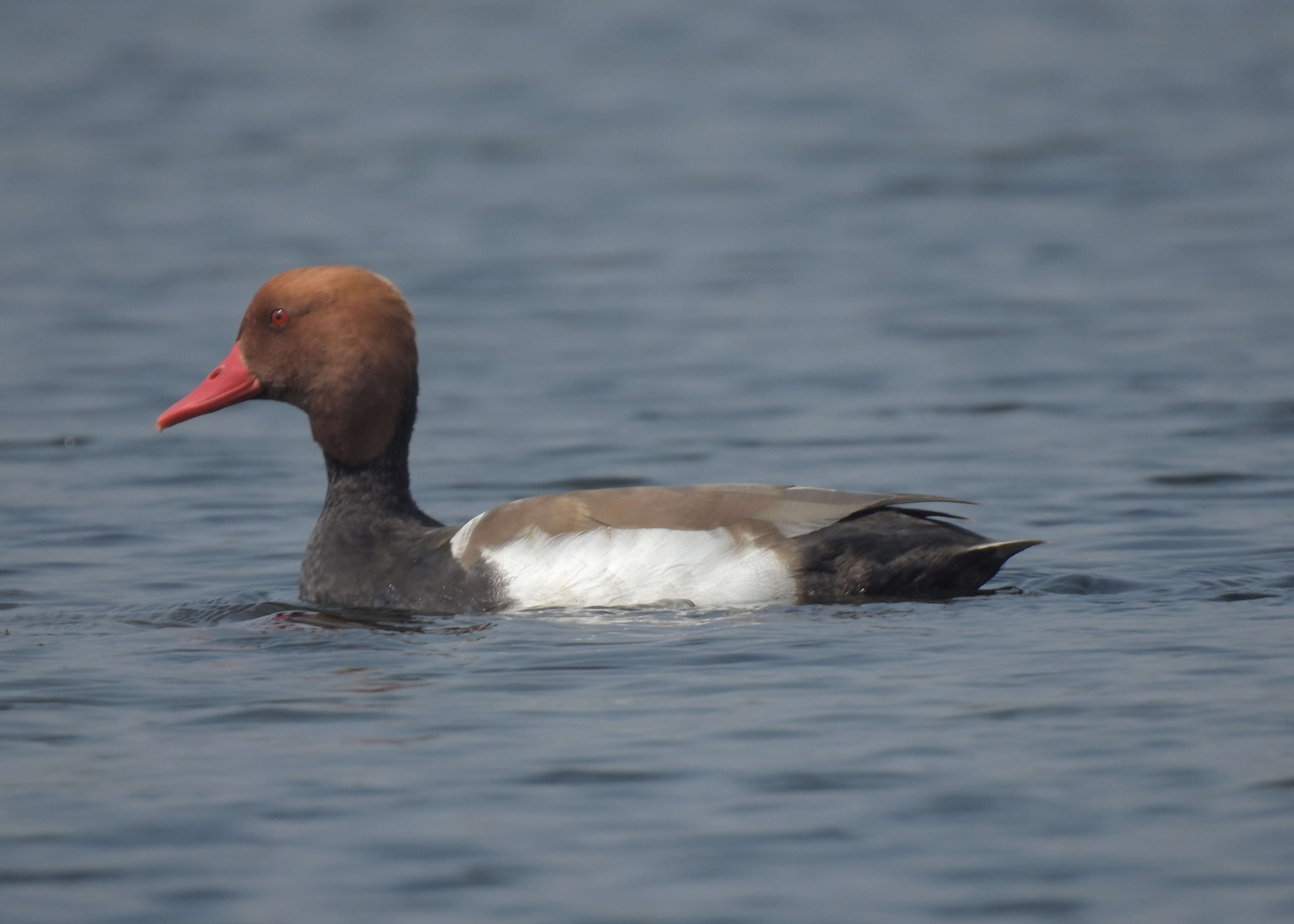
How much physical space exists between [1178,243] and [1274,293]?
174cm

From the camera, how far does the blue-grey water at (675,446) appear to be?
4453mm

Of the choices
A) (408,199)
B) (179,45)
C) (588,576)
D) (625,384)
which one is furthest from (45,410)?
(179,45)

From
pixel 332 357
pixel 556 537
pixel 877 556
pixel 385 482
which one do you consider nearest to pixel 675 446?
pixel 385 482

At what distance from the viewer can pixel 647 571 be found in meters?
6.46

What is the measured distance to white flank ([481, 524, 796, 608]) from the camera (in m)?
6.43

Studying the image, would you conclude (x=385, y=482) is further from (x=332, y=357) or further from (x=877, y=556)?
(x=877, y=556)

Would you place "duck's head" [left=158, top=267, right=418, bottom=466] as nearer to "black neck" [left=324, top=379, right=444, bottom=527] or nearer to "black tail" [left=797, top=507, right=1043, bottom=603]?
"black neck" [left=324, top=379, right=444, bottom=527]

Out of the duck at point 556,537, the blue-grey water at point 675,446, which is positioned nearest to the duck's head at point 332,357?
the duck at point 556,537

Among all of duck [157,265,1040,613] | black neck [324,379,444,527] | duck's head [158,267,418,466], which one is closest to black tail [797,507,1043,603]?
duck [157,265,1040,613]

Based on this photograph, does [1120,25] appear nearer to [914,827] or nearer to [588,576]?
[588,576]

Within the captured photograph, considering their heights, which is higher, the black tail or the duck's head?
the duck's head

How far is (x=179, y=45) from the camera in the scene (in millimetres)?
23219

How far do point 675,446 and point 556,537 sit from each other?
3.37 metres

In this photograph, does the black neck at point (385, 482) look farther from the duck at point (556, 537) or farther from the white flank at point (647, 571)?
the white flank at point (647, 571)
